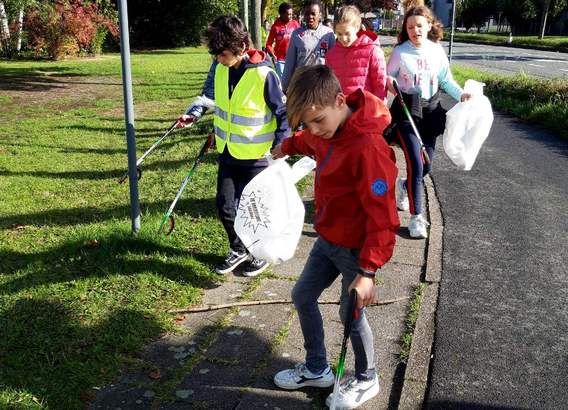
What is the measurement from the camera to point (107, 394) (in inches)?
116

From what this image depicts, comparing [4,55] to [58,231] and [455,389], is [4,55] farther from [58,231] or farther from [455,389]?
[455,389]

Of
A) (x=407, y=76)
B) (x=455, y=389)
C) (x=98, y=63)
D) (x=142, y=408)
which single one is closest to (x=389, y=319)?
(x=455, y=389)

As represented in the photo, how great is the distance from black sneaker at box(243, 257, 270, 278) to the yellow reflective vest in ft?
2.62

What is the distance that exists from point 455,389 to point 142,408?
1.57 meters

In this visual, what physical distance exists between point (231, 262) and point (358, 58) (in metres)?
2.24

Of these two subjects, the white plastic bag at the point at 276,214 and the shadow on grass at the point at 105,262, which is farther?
the shadow on grass at the point at 105,262

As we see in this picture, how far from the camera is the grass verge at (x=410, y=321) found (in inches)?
132

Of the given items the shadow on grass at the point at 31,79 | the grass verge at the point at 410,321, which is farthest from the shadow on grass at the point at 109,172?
the shadow on grass at the point at 31,79

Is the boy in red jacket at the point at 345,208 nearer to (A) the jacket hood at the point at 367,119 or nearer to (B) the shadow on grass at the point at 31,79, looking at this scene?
(A) the jacket hood at the point at 367,119

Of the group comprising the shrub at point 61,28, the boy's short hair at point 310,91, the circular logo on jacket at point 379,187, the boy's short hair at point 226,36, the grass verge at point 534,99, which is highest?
the shrub at point 61,28

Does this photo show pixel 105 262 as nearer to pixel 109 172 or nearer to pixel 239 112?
pixel 239 112

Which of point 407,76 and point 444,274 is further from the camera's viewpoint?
point 407,76

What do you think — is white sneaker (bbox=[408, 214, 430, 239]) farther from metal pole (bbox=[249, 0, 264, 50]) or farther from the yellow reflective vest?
metal pole (bbox=[249, 0, 264, 50])

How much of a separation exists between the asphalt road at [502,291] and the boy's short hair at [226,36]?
86.7 inches
